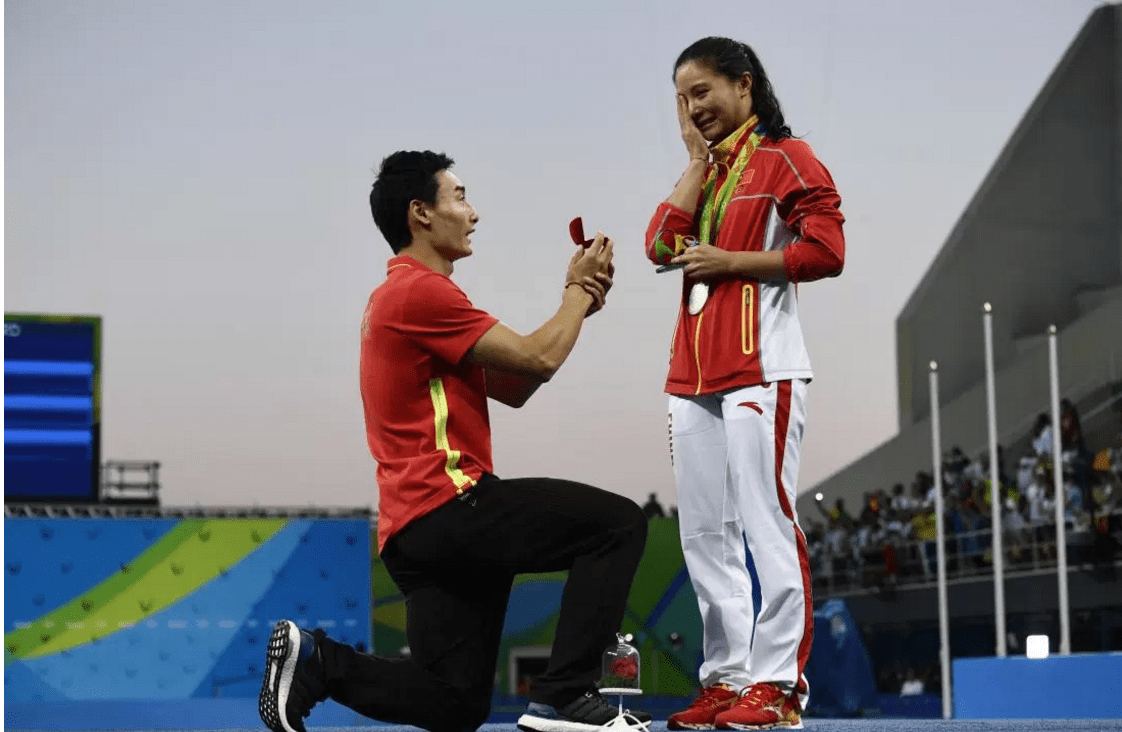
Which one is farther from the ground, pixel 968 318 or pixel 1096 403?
pixel 968 318

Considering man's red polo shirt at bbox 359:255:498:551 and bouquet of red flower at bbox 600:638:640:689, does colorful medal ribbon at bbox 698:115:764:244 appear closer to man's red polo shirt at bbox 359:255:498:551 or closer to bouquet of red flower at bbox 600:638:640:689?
man's red polo shirt at bbox 359:255:498:551

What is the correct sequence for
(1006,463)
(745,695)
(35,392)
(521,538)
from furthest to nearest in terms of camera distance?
(1006,463)
(35,392)
(745,695)
(521,538)

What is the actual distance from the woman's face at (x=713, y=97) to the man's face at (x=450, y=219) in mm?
767

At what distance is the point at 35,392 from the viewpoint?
40.5ft

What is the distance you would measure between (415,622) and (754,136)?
157 cm

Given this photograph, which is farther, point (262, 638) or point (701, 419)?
point (262, 638)

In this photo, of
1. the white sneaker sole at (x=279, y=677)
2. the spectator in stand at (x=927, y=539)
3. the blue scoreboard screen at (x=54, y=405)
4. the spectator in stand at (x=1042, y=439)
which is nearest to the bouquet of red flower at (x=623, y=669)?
the white sneaker sole at (x=279, y=677)

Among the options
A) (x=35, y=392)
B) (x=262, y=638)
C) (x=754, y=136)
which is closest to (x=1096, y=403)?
(x=262, y=638)

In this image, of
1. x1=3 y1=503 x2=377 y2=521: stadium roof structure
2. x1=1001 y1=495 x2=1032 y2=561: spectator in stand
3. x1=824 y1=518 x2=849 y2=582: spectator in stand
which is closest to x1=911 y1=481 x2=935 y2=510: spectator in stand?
x1=824 y1=518 x2=849 y2=582: spectator in stand

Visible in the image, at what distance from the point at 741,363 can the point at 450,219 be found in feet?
2.68

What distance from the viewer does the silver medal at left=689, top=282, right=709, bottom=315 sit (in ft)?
12.6

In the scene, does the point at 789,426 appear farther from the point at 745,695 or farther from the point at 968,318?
the point at 968,318

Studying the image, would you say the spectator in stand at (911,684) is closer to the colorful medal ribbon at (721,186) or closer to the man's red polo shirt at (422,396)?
the colorful medal ribbon at (721,186)

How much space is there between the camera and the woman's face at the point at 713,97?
3.88 m
